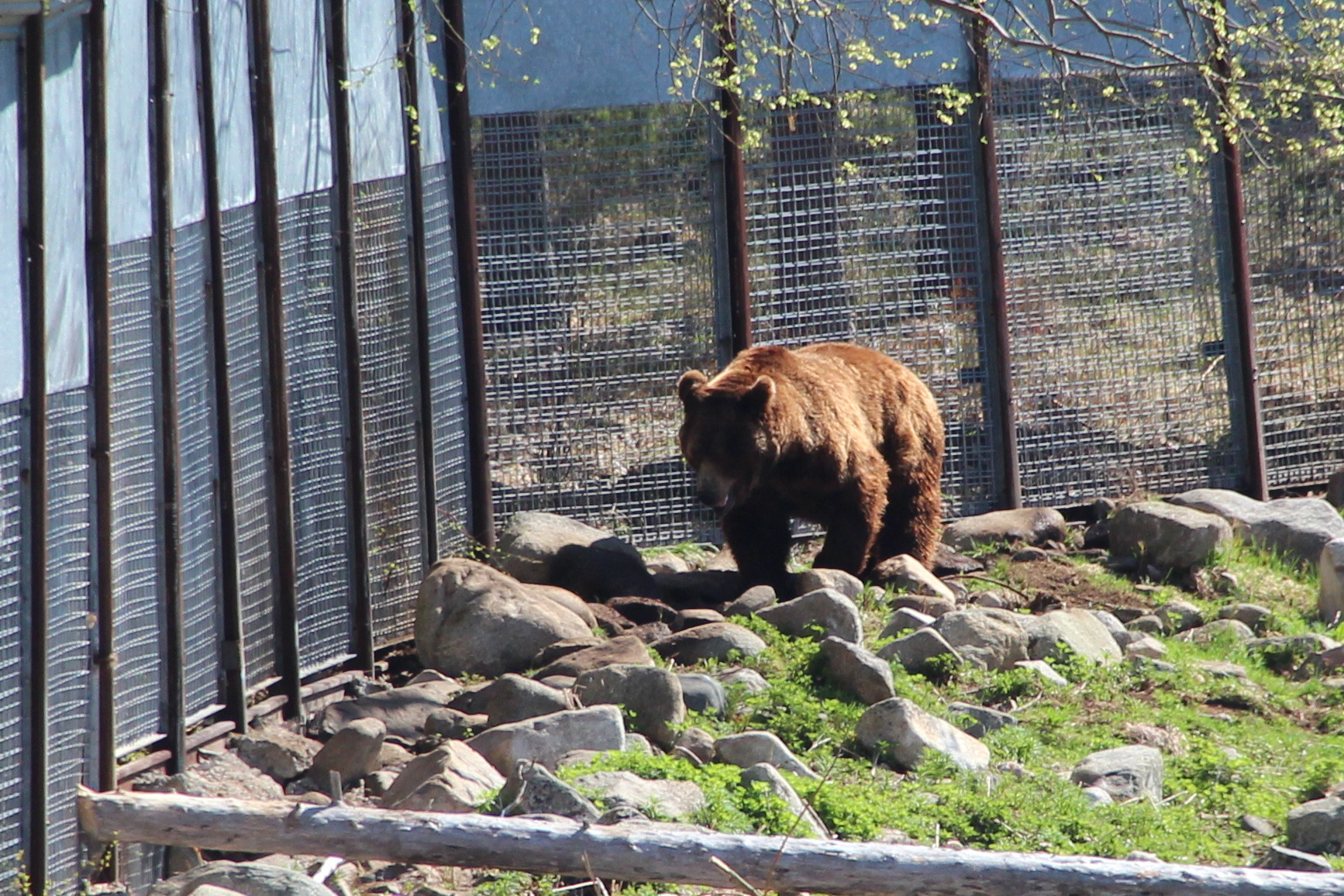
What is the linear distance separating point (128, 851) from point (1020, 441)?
6798 millimetres

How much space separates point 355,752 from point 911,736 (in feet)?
6.55

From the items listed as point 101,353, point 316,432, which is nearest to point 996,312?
point 316,432

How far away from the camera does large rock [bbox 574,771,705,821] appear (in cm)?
503

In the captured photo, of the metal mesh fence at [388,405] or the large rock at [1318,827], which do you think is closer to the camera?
the large rock at [1318,827]

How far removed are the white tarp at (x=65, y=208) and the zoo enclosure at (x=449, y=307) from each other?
16mm

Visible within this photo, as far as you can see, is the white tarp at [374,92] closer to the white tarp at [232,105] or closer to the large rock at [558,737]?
the white tarp at [232,105]

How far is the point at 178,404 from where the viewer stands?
6.11m

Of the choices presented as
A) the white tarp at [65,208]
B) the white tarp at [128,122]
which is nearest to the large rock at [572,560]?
the white tarp at [128,122]

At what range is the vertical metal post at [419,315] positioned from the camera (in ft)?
27.8

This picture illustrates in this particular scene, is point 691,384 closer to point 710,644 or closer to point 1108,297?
point 710,644

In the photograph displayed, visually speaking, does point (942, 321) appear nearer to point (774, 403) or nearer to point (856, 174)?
point (856, 174)

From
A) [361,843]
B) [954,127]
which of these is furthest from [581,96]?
[361,843]

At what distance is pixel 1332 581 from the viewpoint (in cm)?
865

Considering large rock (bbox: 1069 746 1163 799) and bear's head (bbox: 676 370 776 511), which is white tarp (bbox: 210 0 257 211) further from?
large rock (bbox: 1069 746 1163 799)
